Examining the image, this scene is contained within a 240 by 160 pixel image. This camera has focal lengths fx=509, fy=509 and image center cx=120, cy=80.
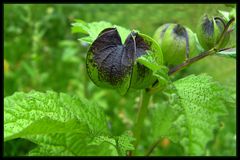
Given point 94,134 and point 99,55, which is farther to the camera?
point 94,134

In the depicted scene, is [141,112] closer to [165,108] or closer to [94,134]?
[94,134]

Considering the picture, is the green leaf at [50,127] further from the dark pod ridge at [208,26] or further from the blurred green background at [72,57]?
the blurred green background at [72,57]

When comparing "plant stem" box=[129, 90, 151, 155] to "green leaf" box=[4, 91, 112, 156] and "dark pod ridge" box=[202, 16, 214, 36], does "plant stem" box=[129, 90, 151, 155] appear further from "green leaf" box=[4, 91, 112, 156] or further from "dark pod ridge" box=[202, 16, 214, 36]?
"dark pod ridge" box=[202, 16, 214, 36]

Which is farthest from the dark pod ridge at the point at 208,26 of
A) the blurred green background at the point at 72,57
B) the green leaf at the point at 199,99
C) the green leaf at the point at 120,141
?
the blurred green background at the point at 72,57

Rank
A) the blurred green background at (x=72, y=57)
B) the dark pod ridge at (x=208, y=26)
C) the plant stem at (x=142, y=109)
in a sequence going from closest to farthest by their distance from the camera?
the dark pod ridge at (x=208, y=26)
the plant stem at (x=142, y=109)
the blurred green background at (x=72, y=57)

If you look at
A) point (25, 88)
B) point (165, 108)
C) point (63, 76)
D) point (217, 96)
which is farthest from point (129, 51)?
point (63, 76)

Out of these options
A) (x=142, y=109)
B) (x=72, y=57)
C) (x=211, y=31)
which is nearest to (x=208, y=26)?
(x=211, y=31)

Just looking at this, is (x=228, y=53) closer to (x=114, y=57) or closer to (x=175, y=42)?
(x=175, y=42)
